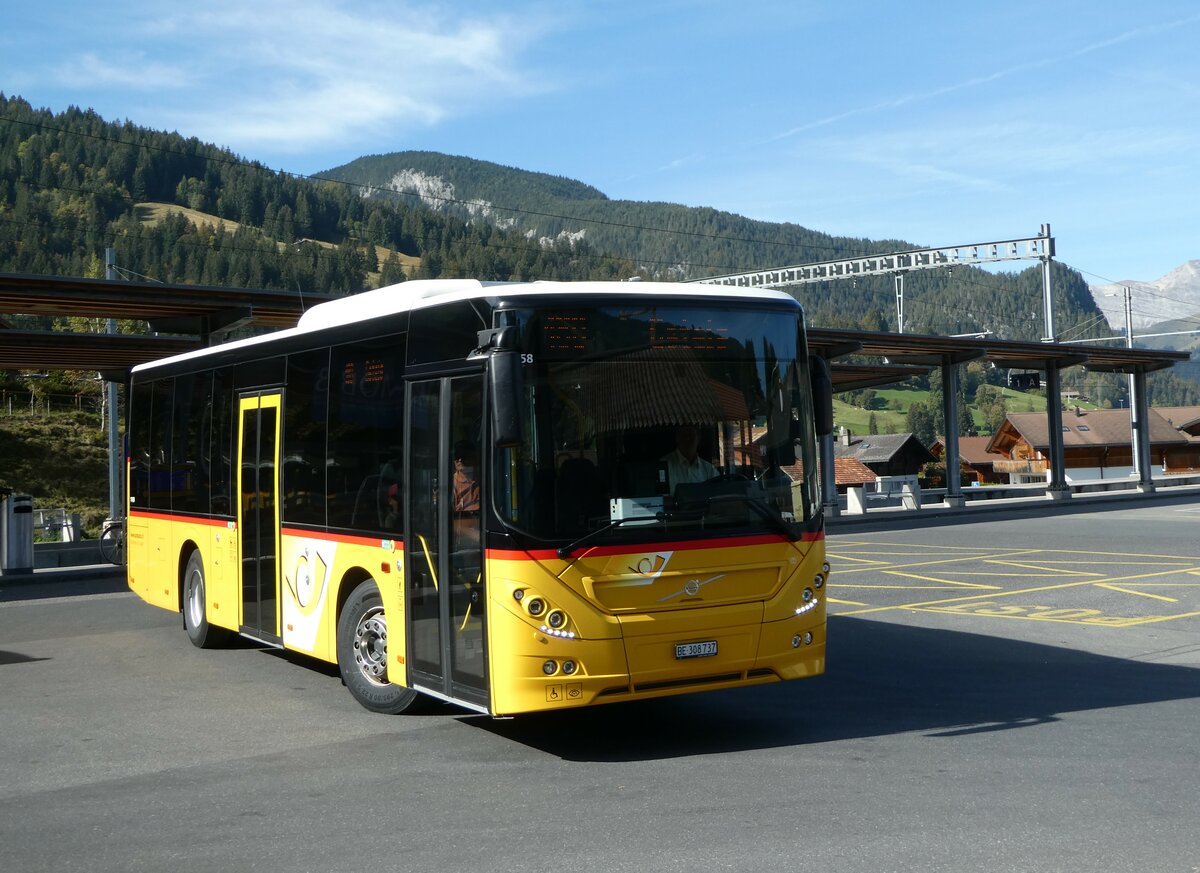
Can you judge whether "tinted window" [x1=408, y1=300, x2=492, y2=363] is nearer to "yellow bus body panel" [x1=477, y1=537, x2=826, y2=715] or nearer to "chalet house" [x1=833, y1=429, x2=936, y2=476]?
"yellow bus body panel" [x1=477, y1=537, x2=826, y2=715]

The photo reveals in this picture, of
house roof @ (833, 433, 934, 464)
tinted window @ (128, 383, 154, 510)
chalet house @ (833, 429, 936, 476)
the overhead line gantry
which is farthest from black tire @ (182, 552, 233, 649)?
chalet house @ (833, 429, 936, 476)

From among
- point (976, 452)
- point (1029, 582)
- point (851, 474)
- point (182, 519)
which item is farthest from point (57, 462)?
point (976, 452)

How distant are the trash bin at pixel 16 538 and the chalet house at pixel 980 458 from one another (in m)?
99.5

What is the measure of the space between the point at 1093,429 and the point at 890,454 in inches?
706

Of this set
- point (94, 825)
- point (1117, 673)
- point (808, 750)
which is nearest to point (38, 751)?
point (94, 825)

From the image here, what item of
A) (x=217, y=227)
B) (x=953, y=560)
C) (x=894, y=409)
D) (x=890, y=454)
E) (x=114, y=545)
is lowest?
(x=953, y=560)

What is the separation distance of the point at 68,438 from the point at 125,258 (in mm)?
57533

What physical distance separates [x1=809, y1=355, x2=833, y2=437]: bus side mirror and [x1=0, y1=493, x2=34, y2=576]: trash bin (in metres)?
17.6

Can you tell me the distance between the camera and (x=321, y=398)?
33.6 ft

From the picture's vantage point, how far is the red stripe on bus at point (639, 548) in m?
7.57

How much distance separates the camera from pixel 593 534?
301 inches

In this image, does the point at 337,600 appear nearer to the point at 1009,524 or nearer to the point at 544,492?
the point at 544,492

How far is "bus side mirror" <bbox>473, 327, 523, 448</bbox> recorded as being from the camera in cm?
720

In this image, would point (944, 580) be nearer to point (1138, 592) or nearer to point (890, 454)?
point (1138, 592)
